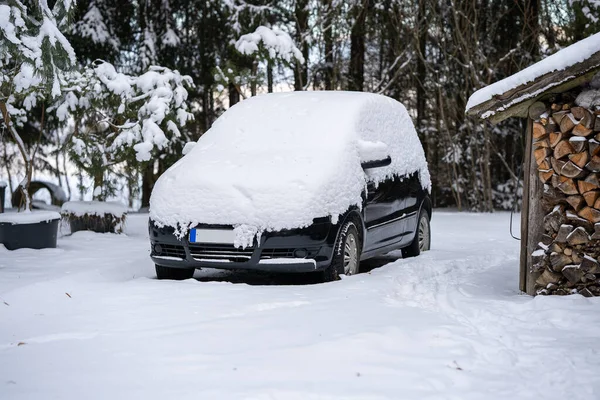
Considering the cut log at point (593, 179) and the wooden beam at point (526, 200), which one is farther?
the wooden beam at point (526, 200)

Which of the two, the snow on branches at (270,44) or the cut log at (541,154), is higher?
the snow on branches at (270,44)

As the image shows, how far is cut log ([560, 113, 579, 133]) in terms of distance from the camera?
561 cm

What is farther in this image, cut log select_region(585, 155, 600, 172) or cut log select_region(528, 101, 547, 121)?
cut log select_region(528, 101, 547, 121)

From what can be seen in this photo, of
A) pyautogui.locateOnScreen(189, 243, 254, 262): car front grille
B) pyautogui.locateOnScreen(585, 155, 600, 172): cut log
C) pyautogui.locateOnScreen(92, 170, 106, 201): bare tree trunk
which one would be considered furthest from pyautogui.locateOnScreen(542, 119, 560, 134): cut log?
pyautogui.locateOnScreen(92, 170, 106, 201): bare tree trunk

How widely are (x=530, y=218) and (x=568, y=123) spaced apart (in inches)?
32.0

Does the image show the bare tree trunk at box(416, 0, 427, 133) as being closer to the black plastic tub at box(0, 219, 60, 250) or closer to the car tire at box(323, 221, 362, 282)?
the black plastic tub at box(0, 219, 60, 250)

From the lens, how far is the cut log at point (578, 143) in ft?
18.3

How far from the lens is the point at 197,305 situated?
17.3 feet

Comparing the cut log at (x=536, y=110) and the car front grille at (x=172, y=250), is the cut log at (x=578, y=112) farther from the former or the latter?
the car front grille at (x=172, y=250)

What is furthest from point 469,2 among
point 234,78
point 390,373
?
point 390,373

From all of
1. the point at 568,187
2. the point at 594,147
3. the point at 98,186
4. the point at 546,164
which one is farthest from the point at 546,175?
the point at 98,186

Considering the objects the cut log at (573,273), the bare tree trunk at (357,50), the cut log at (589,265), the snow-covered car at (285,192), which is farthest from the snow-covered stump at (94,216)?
the bare tree trunk at (357,50)

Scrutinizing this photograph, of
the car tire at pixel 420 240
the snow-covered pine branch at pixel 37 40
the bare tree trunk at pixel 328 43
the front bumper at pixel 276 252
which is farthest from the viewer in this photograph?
the bare tree trunk at pixel 328 43

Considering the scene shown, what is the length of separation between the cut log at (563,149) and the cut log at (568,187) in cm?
20
